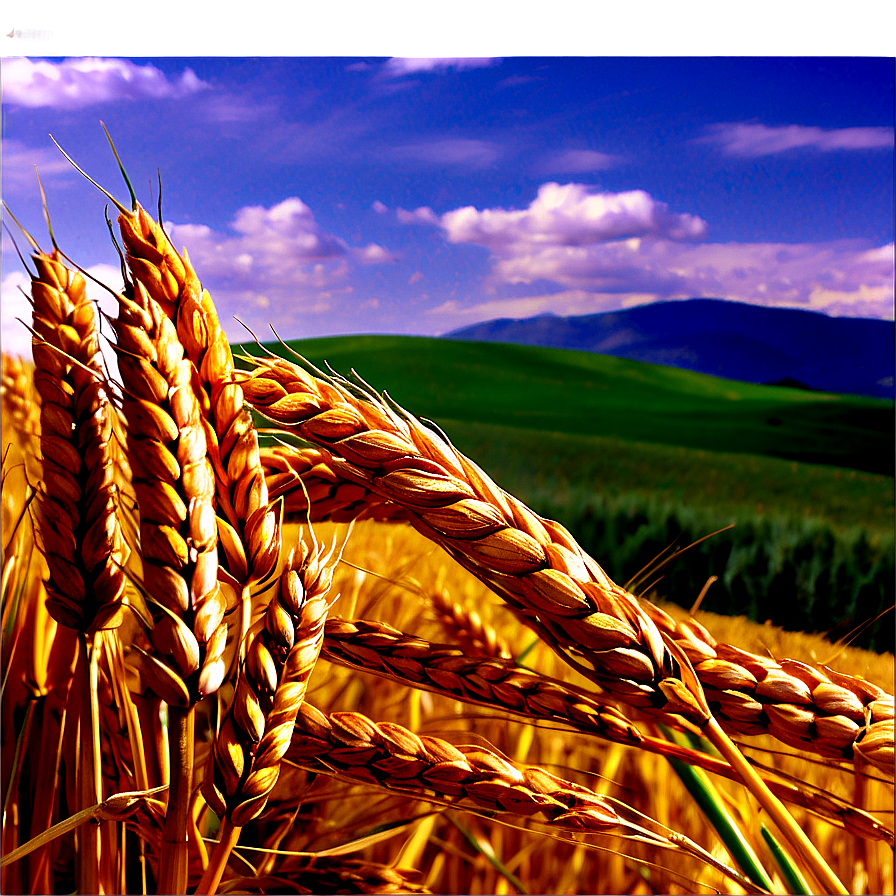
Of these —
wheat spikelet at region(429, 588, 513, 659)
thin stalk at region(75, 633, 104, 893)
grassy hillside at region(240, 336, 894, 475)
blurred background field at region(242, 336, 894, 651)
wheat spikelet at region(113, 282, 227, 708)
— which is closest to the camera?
wheat spikelet at region(113, 282, 227, 708)

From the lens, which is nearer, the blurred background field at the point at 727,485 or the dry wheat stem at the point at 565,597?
the dry wheat stem at the point at 565,597

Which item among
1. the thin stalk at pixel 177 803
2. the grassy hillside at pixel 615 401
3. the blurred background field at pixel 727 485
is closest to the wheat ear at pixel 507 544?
the thin stalk at pixel 177 803

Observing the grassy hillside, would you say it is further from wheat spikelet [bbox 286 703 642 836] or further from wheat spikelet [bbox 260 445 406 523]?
wheat spikelet [bbox 286 703 642 836]

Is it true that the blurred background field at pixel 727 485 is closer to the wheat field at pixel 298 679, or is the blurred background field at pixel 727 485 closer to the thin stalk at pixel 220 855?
the wheat field at pixel 298 679

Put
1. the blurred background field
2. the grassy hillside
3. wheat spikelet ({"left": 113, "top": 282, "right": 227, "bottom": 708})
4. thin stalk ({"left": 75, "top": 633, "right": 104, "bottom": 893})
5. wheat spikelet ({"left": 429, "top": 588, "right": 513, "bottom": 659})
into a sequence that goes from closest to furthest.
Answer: wheat spikelet ({"left": 113, "top": 282, "right": 227, "bottom": 708}), thin stalk ({"left": 75, "top": 633, "right": 104, "bottom": 893}), wheat spikelet ({"left": 429, "top": 588, "right": 513, "bottom": 659}), the grassy hillside, the blurred background field

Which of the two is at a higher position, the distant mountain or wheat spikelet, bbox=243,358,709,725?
the distant mountain

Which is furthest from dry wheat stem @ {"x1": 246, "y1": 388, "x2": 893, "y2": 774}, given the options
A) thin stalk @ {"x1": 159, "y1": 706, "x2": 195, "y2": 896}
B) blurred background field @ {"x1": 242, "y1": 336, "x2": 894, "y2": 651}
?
blurred background field @ {"x1": 242, "y1": 336, "x2": 894, "y2": 651}
